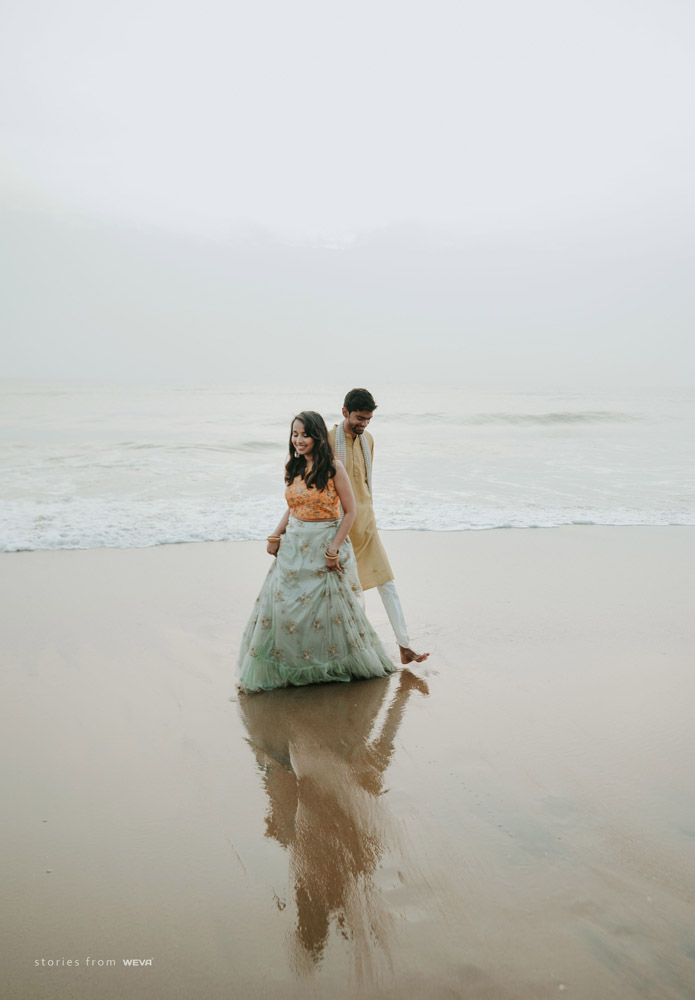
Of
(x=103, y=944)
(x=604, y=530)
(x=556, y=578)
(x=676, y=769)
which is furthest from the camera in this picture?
(x=604, y=530)

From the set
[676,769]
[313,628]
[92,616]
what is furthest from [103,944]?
[92,616]

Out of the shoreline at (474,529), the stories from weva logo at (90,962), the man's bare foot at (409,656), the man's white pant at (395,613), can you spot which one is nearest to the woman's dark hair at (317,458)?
the man's white pant at (395,613)

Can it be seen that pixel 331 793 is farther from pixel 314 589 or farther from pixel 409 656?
pixel 409 656

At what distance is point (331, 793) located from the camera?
10.2 ft

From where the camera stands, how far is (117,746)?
11.5 feet

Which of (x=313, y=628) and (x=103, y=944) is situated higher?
(x=313, y=628)

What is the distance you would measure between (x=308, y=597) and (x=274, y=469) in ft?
36.9

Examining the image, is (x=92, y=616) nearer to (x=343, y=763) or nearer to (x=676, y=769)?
(x=343, y=763)

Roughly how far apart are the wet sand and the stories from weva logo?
0.03ft

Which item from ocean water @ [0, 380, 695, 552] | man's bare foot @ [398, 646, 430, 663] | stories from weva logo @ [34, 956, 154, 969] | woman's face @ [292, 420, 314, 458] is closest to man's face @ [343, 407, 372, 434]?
woman's face @ [292, 420, 314, 458]

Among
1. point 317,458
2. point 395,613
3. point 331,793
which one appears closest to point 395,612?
point 395,613

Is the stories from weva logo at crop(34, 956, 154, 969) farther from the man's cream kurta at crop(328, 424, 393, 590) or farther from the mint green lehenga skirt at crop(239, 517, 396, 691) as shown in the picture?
the man's cream kurta at crop(328, 424, 393, 590)

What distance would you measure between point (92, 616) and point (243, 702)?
195cm

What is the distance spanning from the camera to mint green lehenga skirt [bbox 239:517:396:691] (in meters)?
4.21
